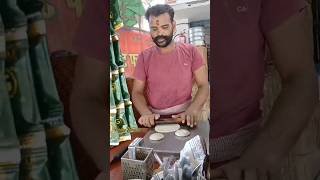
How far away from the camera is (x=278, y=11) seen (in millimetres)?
783

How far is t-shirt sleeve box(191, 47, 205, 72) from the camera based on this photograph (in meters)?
0.83

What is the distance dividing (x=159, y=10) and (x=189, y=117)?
0.32 m

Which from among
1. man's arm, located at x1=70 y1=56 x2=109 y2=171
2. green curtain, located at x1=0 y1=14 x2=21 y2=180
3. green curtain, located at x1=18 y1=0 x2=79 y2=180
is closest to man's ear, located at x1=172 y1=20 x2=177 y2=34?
man's arm, located at x1=70 y1=56 x2=109 y2=171

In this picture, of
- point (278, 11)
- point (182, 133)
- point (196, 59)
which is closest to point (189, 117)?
point (182, 133)

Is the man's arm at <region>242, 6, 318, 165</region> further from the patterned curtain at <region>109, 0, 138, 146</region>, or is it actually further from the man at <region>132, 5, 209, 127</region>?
the patterned curtain at <region>109, 0, 138, 146</region>

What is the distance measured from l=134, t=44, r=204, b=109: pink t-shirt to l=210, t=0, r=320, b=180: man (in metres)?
0.08

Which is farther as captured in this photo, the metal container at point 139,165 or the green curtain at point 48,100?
the metal container at point 139,165

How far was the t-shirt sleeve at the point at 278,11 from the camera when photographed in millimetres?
780

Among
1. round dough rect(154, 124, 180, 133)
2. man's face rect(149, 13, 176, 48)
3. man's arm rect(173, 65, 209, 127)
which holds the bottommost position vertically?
round dough rect(154, 124, 180, 133)

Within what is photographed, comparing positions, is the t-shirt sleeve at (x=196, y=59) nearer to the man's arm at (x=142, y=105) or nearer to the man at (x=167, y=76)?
the man at (x=167, y=76)

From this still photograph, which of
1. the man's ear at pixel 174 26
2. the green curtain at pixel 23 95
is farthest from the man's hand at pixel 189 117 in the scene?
the green curtain at pixel 23 95

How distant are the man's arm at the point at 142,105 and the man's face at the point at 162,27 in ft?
0.49

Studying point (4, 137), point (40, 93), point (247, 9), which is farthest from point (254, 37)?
point (4, 137)

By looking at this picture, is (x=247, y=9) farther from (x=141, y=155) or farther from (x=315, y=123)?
(x=141, y=155)
